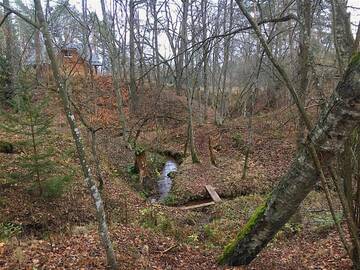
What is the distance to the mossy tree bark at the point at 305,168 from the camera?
3631 millimetres

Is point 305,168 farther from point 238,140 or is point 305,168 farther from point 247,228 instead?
point 238,140

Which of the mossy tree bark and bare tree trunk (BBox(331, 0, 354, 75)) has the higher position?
bare tree trunk (BBox(331, 0, 354, 75))

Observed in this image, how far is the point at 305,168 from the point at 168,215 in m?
6.34

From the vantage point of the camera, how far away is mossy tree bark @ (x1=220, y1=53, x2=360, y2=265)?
3631 mm

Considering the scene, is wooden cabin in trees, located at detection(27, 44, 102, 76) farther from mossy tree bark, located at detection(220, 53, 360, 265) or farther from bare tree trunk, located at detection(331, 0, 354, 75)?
bare tree trunk, located at detection(331, 0, 354, 75)

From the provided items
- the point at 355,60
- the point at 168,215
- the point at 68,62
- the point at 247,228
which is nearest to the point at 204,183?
the point at 168,215

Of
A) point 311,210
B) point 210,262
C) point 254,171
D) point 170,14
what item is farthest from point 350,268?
point 170,14

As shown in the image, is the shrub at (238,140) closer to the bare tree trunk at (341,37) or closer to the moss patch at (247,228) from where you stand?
the moss patch at (247,228)

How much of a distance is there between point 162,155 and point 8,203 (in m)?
10.5

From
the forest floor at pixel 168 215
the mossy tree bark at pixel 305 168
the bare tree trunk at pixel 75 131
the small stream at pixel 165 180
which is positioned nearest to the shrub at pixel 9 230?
the forest floor at pixel 168 215

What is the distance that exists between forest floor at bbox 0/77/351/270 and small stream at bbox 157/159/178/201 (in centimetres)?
48

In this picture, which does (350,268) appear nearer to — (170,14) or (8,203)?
(8,203)

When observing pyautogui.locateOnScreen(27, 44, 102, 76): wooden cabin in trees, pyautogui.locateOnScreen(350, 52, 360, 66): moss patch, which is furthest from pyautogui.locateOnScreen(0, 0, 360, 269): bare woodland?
pyautogui.locateOnScreen(27, 44, 102, 76): wooden cabin in trees

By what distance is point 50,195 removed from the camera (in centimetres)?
956
